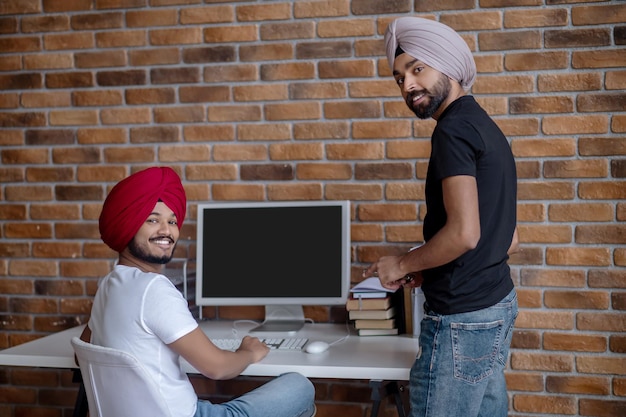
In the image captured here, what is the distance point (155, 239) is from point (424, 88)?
0.85 meters

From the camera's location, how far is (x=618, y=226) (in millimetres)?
2363

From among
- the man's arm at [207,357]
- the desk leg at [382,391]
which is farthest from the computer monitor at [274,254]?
the man's arm at [207,357]

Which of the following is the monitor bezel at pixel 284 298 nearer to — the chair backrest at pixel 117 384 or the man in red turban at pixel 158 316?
the man in red turban at pixel 158 316

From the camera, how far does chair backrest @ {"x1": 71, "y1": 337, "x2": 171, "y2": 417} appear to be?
155cm

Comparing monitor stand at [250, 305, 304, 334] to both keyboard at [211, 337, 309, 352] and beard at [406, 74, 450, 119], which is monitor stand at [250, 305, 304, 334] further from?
beard at [406, 74, 450, 119]

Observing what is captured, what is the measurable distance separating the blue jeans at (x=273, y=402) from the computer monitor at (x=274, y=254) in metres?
0.48

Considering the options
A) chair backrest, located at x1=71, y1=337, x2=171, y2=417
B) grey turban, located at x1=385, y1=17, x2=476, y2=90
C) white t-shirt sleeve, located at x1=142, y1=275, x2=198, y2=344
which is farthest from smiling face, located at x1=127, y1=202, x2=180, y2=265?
grey turban, located at x1=385, y1=17, x2=476, y2=90

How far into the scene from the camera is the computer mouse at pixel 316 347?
2041 mm

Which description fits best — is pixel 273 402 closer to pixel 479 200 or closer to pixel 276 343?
pixel 276 343

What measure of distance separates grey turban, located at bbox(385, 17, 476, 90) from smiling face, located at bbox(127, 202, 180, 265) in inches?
32.3

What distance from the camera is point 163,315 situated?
1.61 m

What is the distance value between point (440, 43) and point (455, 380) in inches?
35.0

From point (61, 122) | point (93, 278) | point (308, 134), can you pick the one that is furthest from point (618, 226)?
point (61, 122)

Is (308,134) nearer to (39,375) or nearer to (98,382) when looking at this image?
(98,382)
